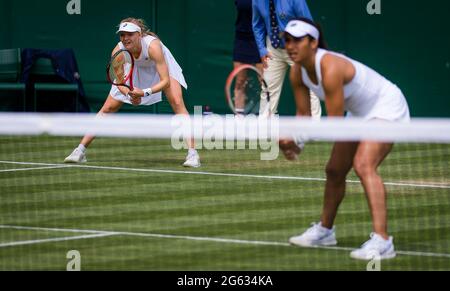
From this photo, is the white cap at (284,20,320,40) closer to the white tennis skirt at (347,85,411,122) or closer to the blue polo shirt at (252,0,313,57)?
the white tennis skirt at (347,85,411,122)

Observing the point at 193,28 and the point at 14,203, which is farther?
the point at 193,28

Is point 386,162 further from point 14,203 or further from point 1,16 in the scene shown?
point 1,16

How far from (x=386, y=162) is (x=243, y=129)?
5851mm

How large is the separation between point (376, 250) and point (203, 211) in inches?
94.7

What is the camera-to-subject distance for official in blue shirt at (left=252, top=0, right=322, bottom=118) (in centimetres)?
1420

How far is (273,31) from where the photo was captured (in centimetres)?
1450

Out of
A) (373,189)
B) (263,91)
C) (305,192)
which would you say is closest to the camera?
(373,189)

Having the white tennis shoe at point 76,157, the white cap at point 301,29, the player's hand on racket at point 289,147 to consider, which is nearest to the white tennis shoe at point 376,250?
the player's hand on racket at point 289,147

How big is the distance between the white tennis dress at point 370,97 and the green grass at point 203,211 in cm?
91

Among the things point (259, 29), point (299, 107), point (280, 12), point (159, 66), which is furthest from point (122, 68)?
point (299, 107)

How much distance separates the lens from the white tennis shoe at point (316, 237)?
8523 millimetres

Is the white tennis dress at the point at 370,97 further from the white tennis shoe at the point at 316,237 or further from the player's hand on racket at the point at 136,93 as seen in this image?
the player's hand on racket at the point at 136,93
